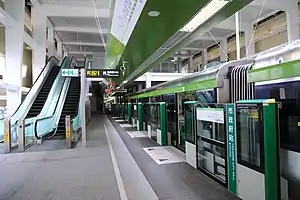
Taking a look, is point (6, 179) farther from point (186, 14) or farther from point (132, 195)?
point (186, 14)

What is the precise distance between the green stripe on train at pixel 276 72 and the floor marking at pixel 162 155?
285cm

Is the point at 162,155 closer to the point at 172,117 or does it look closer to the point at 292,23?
the point at 172,117

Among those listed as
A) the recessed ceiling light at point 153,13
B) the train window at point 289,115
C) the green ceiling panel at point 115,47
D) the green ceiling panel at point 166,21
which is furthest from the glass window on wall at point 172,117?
the train window at point 289,115

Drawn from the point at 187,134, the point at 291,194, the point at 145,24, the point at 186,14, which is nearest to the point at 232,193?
the point at 291,194

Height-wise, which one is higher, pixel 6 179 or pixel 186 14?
pixel 186 14

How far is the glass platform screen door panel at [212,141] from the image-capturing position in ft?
13.7

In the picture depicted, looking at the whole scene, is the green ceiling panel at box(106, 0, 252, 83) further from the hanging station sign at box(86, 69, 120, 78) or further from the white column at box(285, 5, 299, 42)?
the white column at box(285, 5, 299, 42)

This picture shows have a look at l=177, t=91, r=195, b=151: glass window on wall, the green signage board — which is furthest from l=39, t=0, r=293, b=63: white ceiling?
the green signage board

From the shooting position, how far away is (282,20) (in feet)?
48.2

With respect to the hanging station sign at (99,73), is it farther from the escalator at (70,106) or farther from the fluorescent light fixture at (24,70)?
the fluorescent light fixture at (24,70)

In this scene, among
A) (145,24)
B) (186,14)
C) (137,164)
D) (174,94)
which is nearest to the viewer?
(186,14)

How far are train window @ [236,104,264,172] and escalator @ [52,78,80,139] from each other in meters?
7.80

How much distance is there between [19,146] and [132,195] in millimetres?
4988

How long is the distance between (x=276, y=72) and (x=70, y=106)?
455 inches
